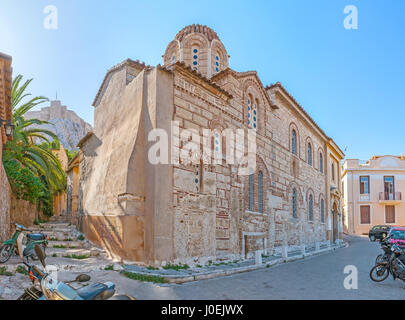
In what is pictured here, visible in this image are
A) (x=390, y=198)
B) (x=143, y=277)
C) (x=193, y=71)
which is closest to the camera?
(x=143, y=277)

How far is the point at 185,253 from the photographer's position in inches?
371

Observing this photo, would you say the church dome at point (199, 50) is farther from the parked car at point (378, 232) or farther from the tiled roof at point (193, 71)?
the parked car at point (378, 232)

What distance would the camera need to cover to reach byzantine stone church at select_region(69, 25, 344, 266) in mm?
8984

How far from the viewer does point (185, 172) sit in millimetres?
9797

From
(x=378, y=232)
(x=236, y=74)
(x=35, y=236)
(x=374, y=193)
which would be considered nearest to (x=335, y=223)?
(x=378, y=232)

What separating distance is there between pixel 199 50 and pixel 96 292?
14771 mm

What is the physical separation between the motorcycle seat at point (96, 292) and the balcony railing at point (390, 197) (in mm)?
35213

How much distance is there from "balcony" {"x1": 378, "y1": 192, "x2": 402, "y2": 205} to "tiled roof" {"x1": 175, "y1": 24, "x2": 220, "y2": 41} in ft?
83.5

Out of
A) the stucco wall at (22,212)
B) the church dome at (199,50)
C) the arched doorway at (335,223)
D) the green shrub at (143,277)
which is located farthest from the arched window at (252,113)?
the arched doorway at (335,223)

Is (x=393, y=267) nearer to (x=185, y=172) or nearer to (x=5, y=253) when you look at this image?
(x=185, y=172)
